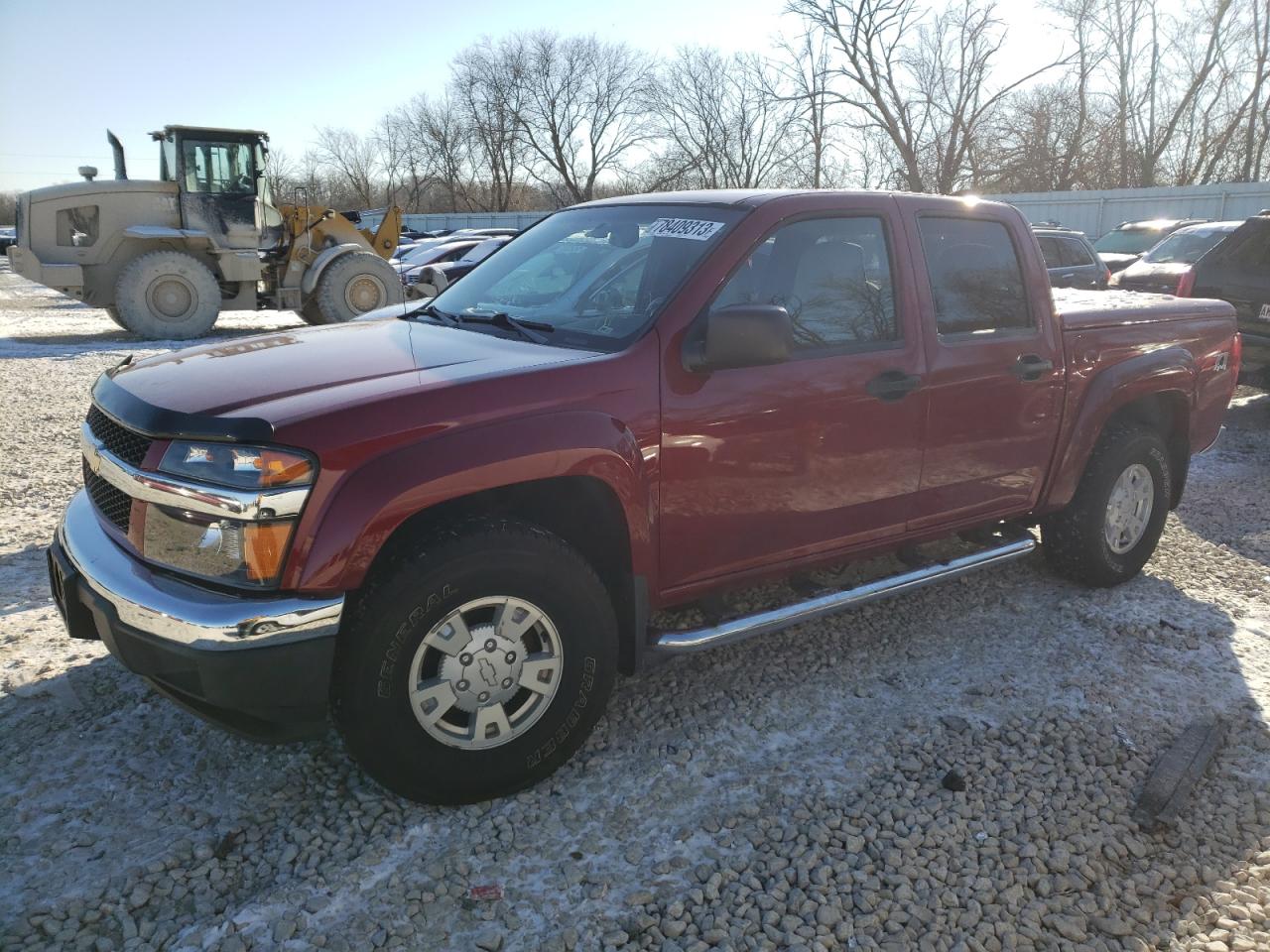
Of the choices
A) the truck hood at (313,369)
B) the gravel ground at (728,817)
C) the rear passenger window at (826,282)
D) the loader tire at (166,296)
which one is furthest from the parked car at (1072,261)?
the loader tire at (166,296)

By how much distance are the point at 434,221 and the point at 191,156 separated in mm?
32690

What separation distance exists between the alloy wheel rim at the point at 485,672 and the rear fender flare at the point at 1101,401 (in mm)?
2727

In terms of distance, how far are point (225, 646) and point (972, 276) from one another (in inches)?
127

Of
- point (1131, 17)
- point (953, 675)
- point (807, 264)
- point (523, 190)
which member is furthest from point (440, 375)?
point (523, 190)

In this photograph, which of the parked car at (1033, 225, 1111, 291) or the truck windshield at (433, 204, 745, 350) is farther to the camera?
the parked car at (1033, 225, 1111, 291)

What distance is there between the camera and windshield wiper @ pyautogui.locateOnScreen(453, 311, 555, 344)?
318cm

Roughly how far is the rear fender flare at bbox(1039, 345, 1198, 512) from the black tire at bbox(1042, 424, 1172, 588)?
0.09 metres

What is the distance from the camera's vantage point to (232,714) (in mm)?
2510

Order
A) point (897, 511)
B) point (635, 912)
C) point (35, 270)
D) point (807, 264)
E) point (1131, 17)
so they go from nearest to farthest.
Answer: point (635, 912)
point (807, 264)
point (897, 511)
point (35, 270)
point (1131, 17)

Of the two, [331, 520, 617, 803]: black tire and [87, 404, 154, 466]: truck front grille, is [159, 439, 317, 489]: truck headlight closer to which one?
[87, 404, 154, 466]: truck front grille

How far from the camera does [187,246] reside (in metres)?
14.1

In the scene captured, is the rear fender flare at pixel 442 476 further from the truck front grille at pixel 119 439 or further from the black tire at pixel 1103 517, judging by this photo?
the black tire at pixel 1103 517

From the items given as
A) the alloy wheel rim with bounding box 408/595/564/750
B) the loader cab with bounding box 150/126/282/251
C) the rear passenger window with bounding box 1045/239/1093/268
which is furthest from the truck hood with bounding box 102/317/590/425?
the loader cab with bounding box 150/126/282/251

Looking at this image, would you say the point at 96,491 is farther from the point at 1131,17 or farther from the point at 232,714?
the point at 1131,17
